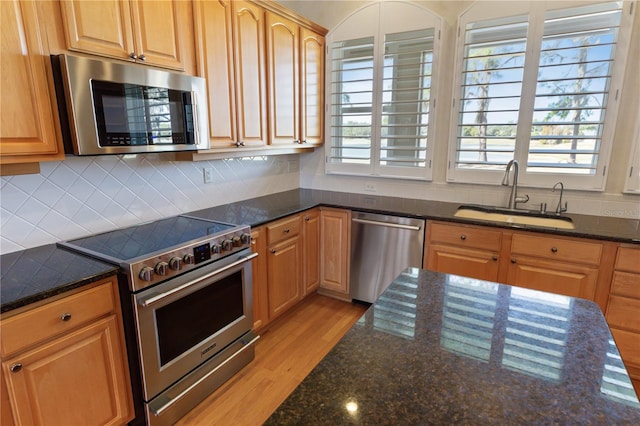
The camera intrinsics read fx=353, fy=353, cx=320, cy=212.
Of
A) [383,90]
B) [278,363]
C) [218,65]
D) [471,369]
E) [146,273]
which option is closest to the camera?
[471,369]

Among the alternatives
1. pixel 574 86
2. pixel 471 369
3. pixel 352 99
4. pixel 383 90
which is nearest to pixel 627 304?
pixel 574 86

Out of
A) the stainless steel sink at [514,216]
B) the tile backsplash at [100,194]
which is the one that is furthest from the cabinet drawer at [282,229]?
the stainless steel sink at [514,216]

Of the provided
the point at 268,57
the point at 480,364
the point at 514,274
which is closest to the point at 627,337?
the point at 514,274

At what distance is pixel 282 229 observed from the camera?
255 centimetres

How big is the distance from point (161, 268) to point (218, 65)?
1318 mm

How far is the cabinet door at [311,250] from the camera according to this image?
2.85m

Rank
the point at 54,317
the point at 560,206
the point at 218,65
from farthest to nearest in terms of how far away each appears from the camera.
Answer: the point at 560,206, the point at 218,65, the point at 54,317

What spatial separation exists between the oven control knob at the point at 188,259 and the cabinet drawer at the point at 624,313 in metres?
2.41

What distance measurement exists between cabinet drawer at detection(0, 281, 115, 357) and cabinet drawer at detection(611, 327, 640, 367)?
2786 millimetres

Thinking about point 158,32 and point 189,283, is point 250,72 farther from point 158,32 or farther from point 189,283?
point 189,283

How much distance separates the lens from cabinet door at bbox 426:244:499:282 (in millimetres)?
2404

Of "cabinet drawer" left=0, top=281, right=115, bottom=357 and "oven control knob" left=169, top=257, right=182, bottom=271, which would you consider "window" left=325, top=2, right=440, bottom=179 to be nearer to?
"oven control knob" left=169, top=257, right=182, bottom=271

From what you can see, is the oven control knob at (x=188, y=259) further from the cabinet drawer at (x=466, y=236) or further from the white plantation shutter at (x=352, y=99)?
the white plantation shutter at (x=352, y=99)

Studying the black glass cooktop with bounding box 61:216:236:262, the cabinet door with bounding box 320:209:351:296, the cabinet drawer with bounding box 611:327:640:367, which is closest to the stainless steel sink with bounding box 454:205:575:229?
the cabinet drawer with bounding box 611:327:640:367
